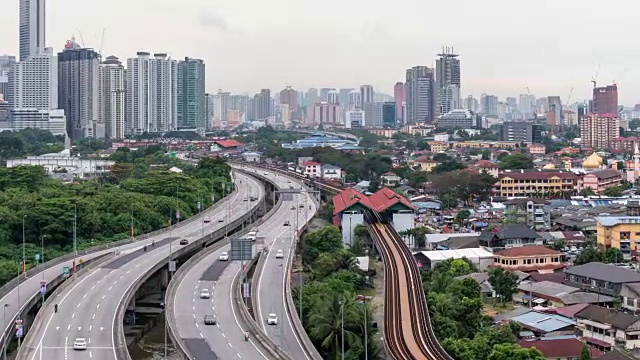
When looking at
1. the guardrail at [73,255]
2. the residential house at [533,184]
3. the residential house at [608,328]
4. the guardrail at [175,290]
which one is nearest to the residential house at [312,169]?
the residential house at [533,184]

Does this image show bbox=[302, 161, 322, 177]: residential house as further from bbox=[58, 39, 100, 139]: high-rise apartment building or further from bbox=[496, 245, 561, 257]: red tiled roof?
bbox=[58, 39, 100, 139]: high-rise apartment building

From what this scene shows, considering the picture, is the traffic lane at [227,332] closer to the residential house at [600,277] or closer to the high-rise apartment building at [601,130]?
the residential house at [600,277]

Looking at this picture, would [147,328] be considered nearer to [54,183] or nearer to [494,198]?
[54,183]

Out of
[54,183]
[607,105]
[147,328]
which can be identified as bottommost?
[147,328]

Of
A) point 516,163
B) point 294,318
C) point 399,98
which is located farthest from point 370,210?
point 399,98

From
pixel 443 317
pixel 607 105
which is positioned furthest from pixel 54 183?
pixel 607 105

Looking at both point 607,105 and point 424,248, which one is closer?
point 424,248

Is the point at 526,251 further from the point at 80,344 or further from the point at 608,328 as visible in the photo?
the point at 80,344
